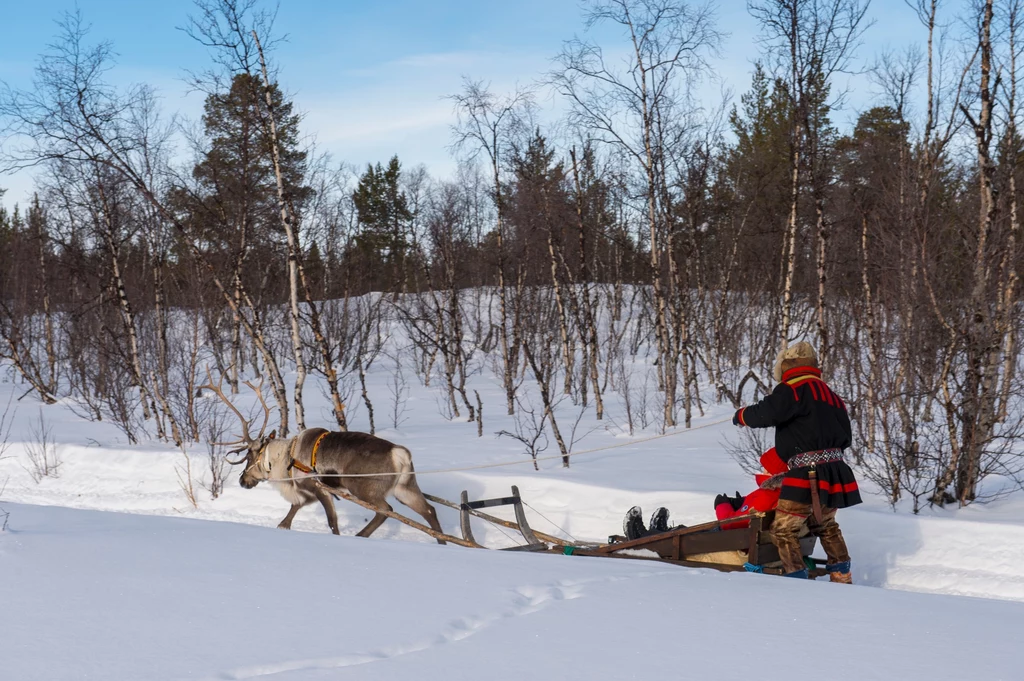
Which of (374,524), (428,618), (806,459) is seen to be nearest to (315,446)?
(374,524)

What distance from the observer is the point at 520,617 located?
12.1ft

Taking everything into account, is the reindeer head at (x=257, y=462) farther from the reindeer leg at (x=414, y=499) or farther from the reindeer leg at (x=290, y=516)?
the reindeer leg at (x=414, y=499)

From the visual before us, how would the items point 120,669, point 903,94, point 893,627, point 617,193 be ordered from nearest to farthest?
point 120,669
point 893,627
point 903,94
point 617,193

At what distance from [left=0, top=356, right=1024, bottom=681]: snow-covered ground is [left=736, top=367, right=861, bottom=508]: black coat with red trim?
1.97 ft

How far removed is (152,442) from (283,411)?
2719 mm

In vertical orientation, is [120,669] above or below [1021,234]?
below

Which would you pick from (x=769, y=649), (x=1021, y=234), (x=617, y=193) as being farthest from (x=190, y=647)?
(x=617, y=193)

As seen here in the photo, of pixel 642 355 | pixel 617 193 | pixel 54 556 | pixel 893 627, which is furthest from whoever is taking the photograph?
pixel 642 355

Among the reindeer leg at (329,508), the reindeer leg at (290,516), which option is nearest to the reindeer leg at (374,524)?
the reindeer leg at (329,508)

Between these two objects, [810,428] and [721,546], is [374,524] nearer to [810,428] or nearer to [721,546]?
[721,546]

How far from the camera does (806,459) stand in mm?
4984

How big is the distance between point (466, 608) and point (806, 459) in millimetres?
2478

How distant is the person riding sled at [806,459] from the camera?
4949mm

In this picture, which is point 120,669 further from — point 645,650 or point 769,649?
point 769,649
